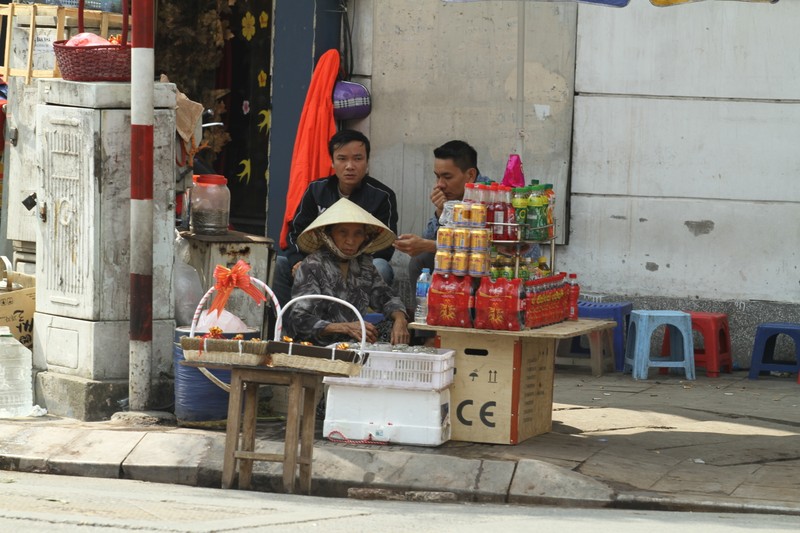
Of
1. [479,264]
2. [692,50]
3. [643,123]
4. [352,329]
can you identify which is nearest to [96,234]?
[352,329]

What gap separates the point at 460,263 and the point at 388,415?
92 cm

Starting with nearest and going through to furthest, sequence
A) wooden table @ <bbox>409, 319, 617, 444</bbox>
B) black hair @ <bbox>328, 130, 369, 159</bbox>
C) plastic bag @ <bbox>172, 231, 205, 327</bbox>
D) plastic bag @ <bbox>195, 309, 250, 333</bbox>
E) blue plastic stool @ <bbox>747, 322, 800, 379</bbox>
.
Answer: wooden table @ <bbox>409, 319, 617, 444</bbox>, plastic bag @ <bbox>195, 309, 250, 333</bbox>, plastic bag @ <bbox>172, 231, 205, 327</bbox>, black hair @ <bbox>328, 130, 369, 159</bbox>, blue plastic stool @ <bbox>747, 322, 800, 379</bbox>

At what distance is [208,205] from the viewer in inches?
365

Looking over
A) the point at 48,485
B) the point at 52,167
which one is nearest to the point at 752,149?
the point at 52,167

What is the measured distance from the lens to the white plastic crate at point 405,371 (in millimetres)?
7750

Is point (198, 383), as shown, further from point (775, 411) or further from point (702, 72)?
point (702, 72)

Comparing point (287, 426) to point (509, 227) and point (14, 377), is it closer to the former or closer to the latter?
point (509, 227)

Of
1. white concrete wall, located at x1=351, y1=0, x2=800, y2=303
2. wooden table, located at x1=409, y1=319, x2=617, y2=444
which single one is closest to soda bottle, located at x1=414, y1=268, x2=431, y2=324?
wooden table, located at x1=409, y1=319, x2=617, y2=444

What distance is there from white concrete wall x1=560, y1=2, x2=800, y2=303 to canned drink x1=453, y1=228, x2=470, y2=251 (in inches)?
142

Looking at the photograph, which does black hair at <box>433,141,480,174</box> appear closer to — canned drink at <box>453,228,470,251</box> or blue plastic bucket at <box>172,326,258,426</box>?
canned drink at <box>453,228,470,251</box>

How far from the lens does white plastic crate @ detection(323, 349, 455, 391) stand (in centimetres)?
775

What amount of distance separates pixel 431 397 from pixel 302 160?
4.09 meters

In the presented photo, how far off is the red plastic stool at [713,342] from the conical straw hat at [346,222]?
3089 mm

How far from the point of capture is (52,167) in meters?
8.93
